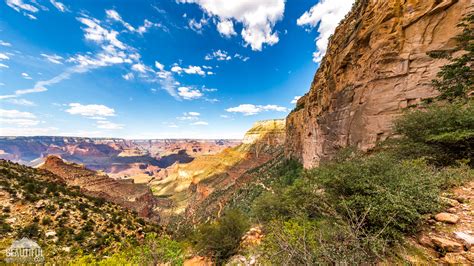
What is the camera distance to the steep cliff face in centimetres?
1499

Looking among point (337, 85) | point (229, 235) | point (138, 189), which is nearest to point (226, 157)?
point (138, 189)

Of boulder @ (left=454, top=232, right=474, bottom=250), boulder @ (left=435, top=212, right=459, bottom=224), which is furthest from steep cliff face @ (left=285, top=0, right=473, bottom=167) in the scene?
boulder @ (left=454, top=232, right=474, bottom=250)

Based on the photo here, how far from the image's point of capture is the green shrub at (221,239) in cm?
1154

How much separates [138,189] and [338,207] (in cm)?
8625

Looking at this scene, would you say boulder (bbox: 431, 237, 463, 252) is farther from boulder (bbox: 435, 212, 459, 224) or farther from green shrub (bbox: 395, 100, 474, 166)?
green shrub (bbox: 395, 100, 474, 166)

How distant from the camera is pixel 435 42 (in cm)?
1495

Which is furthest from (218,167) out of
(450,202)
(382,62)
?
(450,202)

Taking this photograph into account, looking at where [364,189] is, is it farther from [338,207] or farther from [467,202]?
[467,202]

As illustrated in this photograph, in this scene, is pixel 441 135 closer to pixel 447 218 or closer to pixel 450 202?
pixel 450 202

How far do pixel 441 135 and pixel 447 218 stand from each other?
5.79m

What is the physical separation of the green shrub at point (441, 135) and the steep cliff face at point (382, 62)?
277 inches

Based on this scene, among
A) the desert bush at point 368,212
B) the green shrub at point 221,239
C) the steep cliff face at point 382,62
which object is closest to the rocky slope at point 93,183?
the green shrub at point 221,239

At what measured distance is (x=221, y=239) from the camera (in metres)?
11.9

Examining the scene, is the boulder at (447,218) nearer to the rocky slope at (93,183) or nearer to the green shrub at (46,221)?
the green shrub at (46,221)
